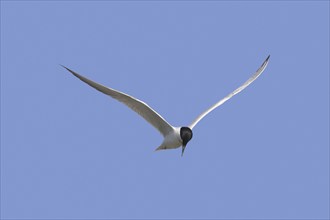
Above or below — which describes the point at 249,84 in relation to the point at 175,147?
above

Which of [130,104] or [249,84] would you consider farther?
[249,84]

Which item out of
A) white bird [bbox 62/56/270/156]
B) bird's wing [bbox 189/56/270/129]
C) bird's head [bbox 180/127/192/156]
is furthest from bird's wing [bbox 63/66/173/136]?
bird's wing [bbox 189/56/270/129]

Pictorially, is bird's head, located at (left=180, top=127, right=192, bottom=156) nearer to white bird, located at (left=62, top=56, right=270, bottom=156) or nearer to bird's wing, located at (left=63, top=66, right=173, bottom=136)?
white bird, located at (left=62, top=56, right=270, bottom=156)

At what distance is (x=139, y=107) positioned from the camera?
1343 centimetres

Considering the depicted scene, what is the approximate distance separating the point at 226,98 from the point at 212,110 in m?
0.55

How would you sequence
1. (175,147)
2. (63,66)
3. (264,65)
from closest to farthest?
1. (63,66)
2. (175,147)
3. (264,65)

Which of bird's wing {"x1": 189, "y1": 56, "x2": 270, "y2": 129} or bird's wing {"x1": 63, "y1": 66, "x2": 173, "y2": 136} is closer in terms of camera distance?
bird's wing {"x1": 63, "y1": 66, "x2": 173, "y2": 136}

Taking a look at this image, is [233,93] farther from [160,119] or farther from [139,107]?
[139,107]

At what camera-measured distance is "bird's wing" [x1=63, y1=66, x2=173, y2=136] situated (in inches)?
500

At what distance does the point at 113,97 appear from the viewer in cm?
1308

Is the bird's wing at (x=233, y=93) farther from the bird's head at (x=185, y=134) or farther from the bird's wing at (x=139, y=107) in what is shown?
the bird's wing at (x=139, y=107)

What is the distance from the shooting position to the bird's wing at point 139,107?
41.7 feet

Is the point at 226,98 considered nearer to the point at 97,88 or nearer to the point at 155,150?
the point at 155,150

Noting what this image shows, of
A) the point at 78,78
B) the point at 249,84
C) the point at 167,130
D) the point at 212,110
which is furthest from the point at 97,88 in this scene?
the point at 249,84
